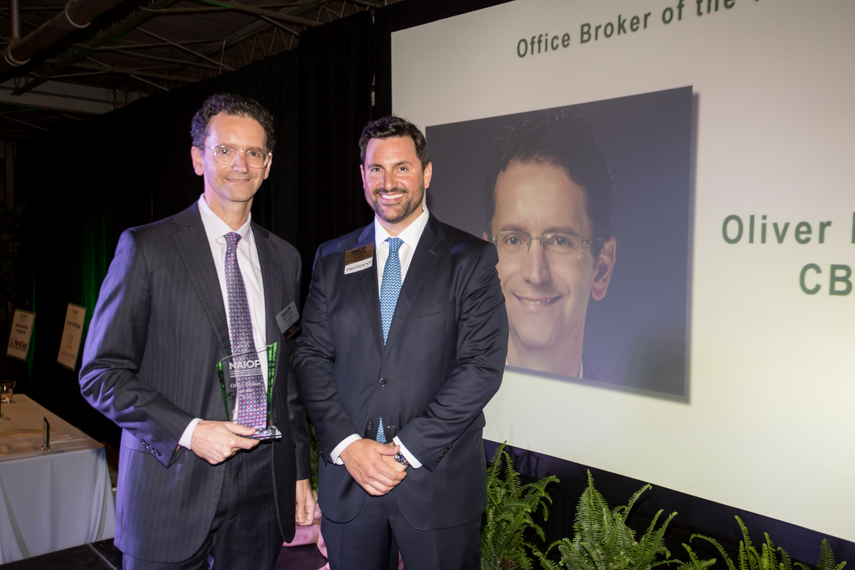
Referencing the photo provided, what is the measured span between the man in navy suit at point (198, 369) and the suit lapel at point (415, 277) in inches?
12.5

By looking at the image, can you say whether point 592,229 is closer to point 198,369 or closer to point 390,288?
point 390,288

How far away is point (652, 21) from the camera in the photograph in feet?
8.32

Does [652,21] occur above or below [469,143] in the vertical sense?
above

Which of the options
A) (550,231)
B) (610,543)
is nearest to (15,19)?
(550,231)

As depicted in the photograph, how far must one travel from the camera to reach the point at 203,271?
5.19 ft

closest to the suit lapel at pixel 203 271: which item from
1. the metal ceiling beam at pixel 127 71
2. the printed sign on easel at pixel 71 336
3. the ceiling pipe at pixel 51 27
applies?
the ceiling pipe at pixel 51 27

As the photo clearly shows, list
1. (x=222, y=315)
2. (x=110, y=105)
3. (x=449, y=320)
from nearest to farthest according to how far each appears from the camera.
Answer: (x=222, y=315)
(x=449, y=320)
(x=110, y=105)

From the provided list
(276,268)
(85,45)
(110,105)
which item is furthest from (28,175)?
(276,268)

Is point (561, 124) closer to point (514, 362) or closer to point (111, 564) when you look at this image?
point (514, 362)

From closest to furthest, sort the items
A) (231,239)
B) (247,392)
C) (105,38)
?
(247,392) < (231,239) < (105,38)

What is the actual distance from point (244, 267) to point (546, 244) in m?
1.56

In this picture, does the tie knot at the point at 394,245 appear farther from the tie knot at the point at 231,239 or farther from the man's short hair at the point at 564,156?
the man's short hair at the point at 564,156

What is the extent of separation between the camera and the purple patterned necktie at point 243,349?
1438 mm

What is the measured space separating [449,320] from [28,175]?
10.0 meters
